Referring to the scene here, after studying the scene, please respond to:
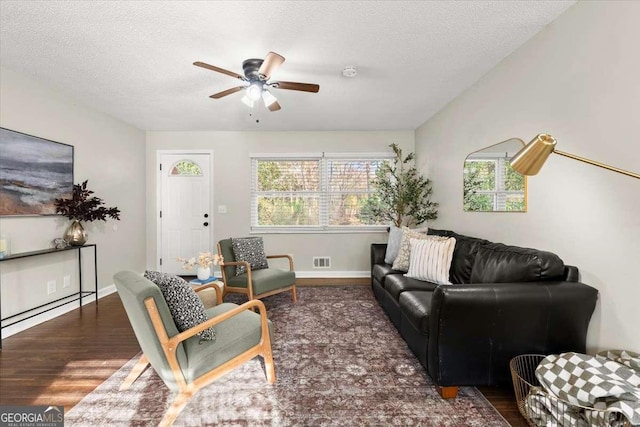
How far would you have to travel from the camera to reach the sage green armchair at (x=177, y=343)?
4.78 ft

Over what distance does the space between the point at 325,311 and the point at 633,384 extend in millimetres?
2411

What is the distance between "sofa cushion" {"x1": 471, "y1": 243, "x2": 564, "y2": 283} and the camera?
182 centimetres

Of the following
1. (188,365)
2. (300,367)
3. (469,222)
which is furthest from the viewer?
(469,222)

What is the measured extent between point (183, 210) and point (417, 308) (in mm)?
4118

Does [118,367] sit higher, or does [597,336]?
[597,336]

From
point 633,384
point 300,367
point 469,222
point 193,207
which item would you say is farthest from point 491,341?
point 193,207

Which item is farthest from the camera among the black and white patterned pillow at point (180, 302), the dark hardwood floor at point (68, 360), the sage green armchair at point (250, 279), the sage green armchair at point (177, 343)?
the sage green armchair at point (250, 279)

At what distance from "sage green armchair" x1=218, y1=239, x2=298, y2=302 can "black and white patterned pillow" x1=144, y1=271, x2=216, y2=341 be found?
1.43 metres

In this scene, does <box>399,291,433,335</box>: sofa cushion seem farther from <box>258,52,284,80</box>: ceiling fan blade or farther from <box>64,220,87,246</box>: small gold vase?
<box>64,220,87,246</box>: small gold vase

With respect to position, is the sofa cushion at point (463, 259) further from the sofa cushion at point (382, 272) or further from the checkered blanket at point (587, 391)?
the checkered blanket at point (587, 391)

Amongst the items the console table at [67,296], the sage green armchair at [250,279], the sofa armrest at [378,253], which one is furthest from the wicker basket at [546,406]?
the console table at [67,296]

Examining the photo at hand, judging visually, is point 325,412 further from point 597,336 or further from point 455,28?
point 455,28

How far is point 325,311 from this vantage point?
3.25m

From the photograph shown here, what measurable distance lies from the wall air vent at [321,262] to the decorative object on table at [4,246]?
11.6 ft
